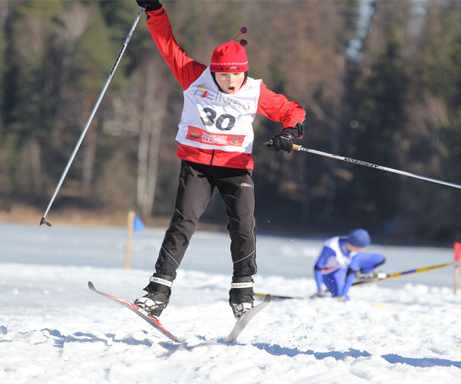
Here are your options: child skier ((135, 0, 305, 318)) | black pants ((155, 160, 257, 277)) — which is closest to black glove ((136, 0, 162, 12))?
child skier ((135, 0, 305, 318))

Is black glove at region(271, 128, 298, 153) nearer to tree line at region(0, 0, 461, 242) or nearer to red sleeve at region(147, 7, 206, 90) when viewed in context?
red sleeve at region(147, 7, 206, 90)

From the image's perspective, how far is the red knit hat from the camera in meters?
3.60

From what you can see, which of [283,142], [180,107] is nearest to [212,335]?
[283,142]

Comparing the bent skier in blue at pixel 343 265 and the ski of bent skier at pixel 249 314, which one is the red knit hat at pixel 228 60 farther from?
the bent skier in blue at pixel 343 265

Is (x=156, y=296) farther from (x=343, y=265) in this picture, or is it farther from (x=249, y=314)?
(x=343, y=265)

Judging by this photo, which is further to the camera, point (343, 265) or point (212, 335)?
point (343, 265)

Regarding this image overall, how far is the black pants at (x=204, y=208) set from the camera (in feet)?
12.0

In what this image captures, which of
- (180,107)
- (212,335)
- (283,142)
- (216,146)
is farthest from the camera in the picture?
(180,107)

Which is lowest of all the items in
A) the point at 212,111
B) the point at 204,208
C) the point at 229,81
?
the point at 204,208

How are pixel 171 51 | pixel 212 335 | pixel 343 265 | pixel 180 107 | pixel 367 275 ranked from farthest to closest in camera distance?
pixel 180 107 → pixel 367 275 → pixel 343 265 → pixel 212 335 → pixel 171 51

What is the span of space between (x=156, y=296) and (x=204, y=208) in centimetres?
57

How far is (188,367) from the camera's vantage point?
9.78 feet

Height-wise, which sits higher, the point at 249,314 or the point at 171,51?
the point at 171,51

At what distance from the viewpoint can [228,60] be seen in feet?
11.8
